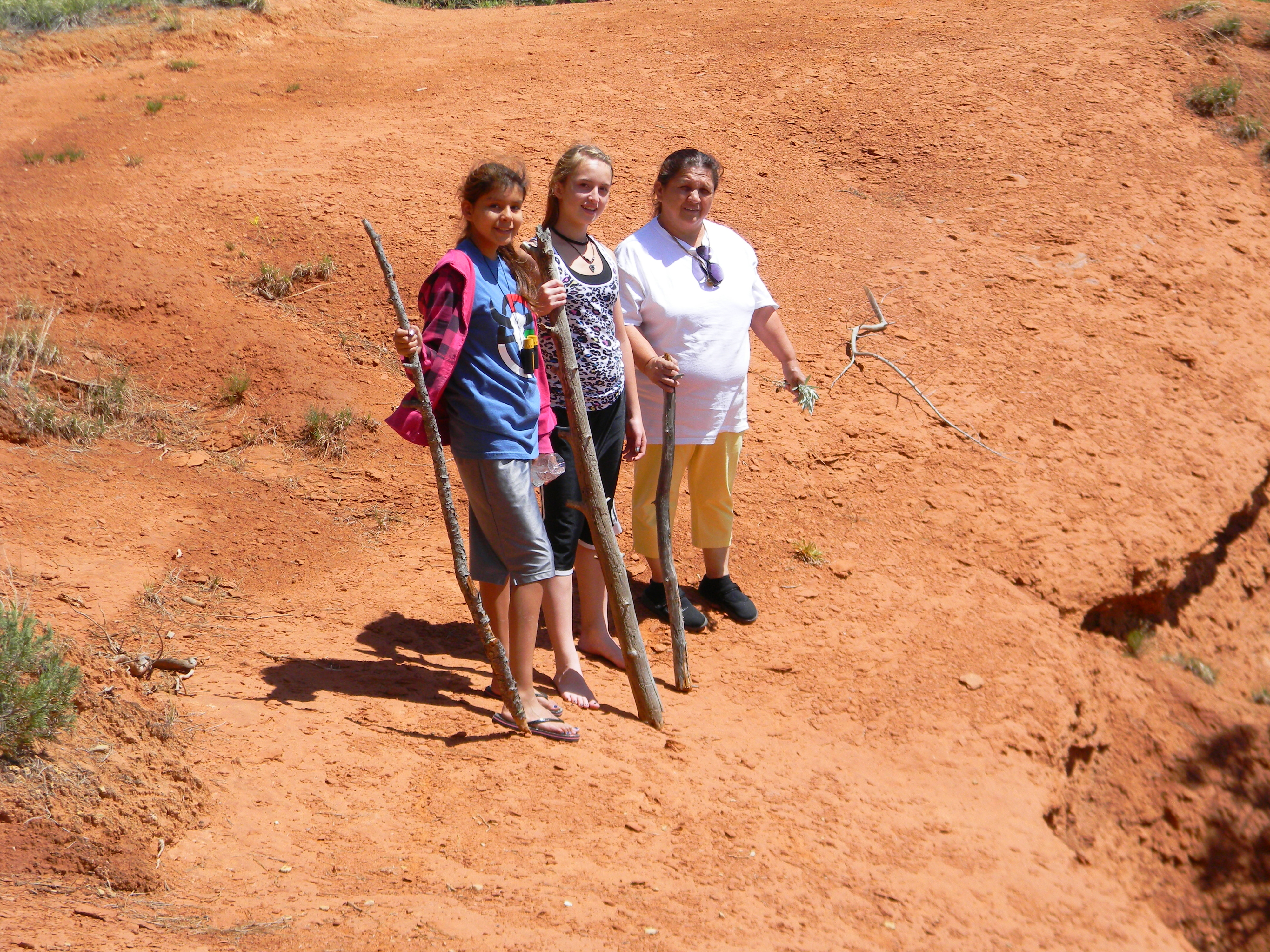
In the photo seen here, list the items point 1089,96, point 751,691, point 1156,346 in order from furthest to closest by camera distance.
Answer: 1. point 1089,96
2. point 1156,346
3. point 751,691

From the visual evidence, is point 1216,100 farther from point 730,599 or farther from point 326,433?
point 326,433

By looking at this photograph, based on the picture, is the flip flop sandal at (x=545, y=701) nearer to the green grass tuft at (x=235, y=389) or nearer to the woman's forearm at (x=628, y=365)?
the woman's forearm at (x=628, y=365)

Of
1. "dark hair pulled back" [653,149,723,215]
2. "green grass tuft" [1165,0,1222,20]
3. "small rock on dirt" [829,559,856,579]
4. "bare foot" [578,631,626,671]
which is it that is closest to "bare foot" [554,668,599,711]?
"bare foot" [578,631,626,671]

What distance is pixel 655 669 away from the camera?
436 centimetres

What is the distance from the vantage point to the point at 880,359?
5.86 meters

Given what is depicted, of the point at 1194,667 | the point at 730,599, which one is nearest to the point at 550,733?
the point at 730,599

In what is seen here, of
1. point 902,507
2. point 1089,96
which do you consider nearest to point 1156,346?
point 902,507

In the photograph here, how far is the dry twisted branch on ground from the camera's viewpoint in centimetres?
598

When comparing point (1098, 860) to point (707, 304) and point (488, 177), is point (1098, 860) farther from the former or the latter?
point (488, 177)

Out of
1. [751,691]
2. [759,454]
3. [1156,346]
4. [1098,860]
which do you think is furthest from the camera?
[1156,346]

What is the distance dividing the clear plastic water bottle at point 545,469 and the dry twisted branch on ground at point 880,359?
2705mm

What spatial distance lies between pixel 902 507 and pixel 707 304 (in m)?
2.01

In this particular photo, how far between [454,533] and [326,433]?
8.49 ft

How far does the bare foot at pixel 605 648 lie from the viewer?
4.22 meters
